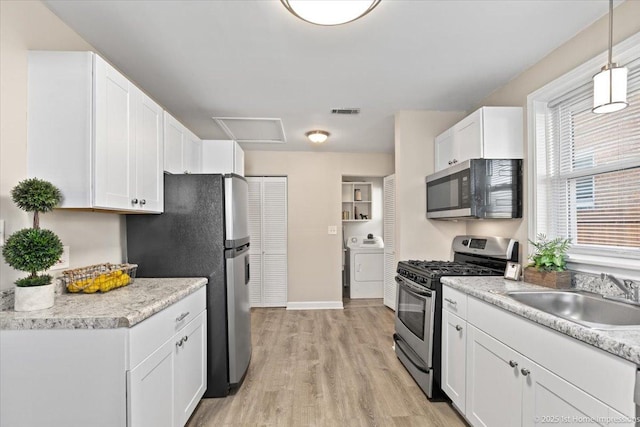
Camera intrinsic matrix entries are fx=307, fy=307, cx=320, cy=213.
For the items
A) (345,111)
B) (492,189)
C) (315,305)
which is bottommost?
(315,305)

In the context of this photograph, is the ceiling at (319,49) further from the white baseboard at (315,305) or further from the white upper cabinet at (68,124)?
the white baseboard at (315,305)

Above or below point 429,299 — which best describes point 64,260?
above

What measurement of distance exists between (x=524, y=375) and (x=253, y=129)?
3.38 meters

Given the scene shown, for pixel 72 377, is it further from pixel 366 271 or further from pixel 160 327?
pixel 366 271

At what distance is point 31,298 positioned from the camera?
1335mm

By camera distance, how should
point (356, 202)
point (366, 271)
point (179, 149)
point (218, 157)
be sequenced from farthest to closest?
point (356, 202) < point (366, 271) < point (218, 157) < point (179, 149)

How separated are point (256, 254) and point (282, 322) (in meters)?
1.15

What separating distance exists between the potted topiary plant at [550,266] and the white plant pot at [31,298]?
2670 millimetres

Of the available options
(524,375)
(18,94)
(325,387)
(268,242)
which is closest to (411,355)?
(325,387)

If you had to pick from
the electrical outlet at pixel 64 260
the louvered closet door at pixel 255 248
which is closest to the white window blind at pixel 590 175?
the electrical outlet at pixel 64 260

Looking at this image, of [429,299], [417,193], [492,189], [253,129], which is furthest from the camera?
[253,129]

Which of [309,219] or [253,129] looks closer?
[253,129]

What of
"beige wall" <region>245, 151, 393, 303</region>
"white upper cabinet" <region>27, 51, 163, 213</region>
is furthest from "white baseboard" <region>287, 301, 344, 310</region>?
"white upper cabinet" <region>27, 51, 163, 213</region>

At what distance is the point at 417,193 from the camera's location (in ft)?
10.3
